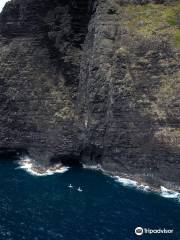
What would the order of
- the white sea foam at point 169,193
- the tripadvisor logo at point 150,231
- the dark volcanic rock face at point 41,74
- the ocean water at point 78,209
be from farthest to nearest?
the dark volcanic rock face at point 41,74
the white sea foam at point 169,193
the ocean water at point 78,209
the tripadvisor logo at point 150,231

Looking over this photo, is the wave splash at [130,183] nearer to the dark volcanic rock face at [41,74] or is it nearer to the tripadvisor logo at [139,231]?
the dark volcanic rock face at [41,74]

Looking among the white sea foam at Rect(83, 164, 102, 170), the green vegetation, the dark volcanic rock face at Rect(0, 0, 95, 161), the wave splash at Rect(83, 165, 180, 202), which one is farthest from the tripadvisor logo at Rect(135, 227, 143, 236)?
the green vegetation

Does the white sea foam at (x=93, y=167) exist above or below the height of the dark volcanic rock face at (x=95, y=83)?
below

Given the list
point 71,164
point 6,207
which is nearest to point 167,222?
point 6,207

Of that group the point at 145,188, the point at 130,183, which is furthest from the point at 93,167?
the point at 145,188

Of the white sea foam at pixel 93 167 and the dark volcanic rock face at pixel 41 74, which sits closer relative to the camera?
the white sea foam at pixel 93 167

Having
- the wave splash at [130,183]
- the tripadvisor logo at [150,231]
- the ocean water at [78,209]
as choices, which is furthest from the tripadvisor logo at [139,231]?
the wave splash at [130,183]

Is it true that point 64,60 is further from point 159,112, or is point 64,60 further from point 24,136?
point 159,112
